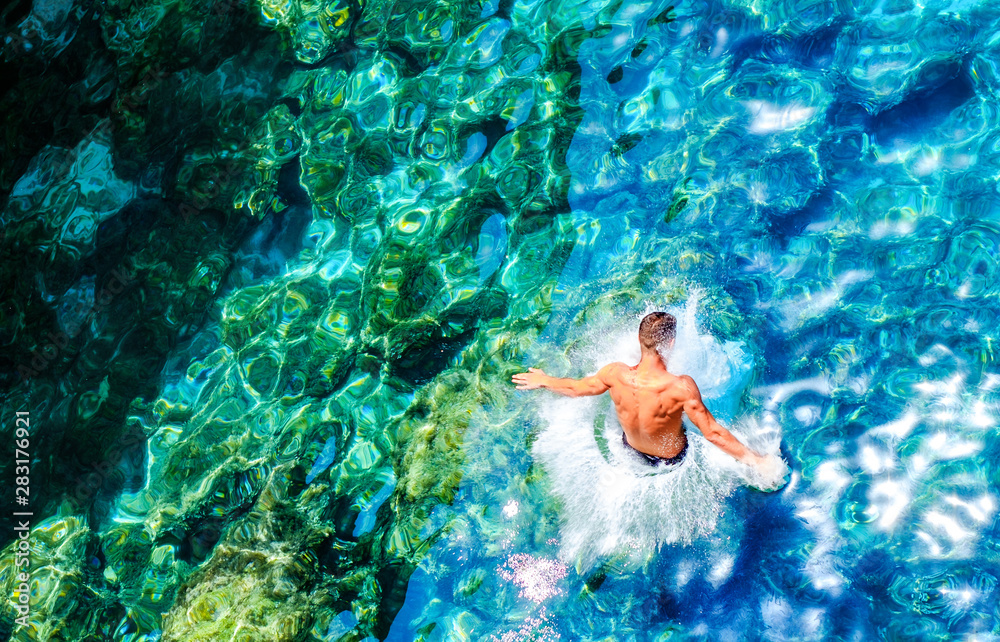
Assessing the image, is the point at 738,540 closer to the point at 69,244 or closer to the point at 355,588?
the point at 355,588

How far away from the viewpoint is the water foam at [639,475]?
475 centimetres

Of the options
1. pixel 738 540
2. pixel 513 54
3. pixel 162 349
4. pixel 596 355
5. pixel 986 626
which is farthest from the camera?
pixel 513 54

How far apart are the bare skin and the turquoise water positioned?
0.36 meters

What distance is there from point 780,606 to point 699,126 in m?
3.57

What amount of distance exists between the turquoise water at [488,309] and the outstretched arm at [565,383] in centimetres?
18

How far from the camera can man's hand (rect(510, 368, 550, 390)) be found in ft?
16.7

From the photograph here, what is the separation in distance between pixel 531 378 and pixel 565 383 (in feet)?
0.88

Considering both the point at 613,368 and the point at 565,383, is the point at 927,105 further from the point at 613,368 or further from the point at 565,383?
the point at 565,383

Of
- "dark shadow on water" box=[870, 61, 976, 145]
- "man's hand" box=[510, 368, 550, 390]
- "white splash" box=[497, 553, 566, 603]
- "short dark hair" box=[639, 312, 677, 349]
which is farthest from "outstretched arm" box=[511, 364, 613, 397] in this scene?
"dark shadow on water" box=[870, 61, 976, 145]

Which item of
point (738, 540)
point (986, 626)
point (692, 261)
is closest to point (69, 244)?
point (692, 261)

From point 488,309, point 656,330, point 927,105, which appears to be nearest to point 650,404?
point 656,330

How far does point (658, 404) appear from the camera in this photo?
433cm

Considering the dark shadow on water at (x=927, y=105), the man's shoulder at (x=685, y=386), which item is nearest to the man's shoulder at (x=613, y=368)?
the man's shoulder at (x=685, y=386)

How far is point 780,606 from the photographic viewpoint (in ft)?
14.8
